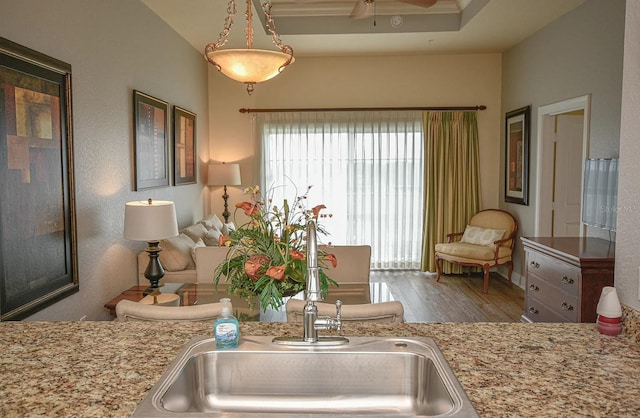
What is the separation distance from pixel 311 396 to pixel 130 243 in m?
3.05

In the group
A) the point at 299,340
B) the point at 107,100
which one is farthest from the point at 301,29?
the point at 299,340

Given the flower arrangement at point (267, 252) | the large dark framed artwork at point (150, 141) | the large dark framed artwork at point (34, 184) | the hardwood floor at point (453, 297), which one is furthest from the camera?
the hardwood floor at point (453, 297)

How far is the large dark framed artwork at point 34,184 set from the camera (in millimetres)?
2521

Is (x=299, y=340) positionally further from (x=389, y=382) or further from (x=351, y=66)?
(x=351, y=66)

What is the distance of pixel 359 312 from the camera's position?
209 cm

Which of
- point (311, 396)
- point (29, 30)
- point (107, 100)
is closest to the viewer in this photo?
point (311, 396)

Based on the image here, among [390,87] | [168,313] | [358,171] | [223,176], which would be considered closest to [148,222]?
[168,313]

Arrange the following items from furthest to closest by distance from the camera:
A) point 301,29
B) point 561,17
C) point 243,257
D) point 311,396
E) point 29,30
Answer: point 301,29 → point 561,17 → point 29,30 → point 243,257 → point 311,396

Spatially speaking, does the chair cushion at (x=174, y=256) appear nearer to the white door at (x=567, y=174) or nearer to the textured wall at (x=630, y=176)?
the textured wall at (x=630, y=176)

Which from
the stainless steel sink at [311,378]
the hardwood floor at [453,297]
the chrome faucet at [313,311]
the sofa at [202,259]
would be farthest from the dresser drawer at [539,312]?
the chrome faucet at [313,311]

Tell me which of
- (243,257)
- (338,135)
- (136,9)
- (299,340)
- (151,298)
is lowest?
(151,298)

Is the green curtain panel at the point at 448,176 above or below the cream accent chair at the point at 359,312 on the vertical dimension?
above

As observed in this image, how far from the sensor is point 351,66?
6738 mm

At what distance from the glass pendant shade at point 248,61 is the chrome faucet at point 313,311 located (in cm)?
207
